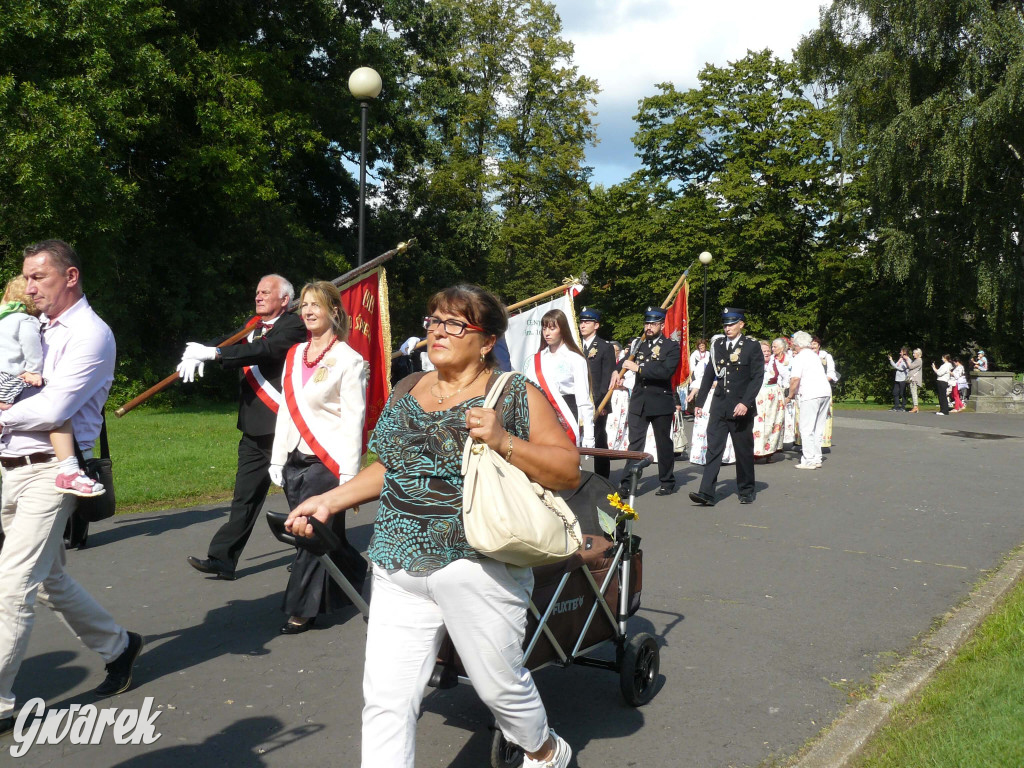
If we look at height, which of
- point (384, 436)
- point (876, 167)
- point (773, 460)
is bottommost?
point (773, 460)

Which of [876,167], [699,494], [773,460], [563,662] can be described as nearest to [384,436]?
[563,662]

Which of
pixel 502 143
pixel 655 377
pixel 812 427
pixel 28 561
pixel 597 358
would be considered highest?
pixel 502 143

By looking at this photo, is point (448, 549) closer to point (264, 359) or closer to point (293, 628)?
point (293, 628)

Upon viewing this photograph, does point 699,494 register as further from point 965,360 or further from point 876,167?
point 965,360

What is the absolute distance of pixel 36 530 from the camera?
3961mm

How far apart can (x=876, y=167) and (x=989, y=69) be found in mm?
4255

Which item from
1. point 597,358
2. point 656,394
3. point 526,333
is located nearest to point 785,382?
point 656,394

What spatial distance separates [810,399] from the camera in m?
13.9

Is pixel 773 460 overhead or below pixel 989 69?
below

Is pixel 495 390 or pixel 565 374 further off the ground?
pixel 495 390

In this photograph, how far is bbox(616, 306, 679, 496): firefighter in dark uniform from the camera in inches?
422

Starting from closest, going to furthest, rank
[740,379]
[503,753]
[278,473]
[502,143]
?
[503,753] → [278,473] → [740,379] → [502,143]

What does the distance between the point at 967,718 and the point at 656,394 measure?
23.0 feet

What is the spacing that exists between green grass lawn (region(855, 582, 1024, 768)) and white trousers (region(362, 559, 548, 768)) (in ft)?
5.26
